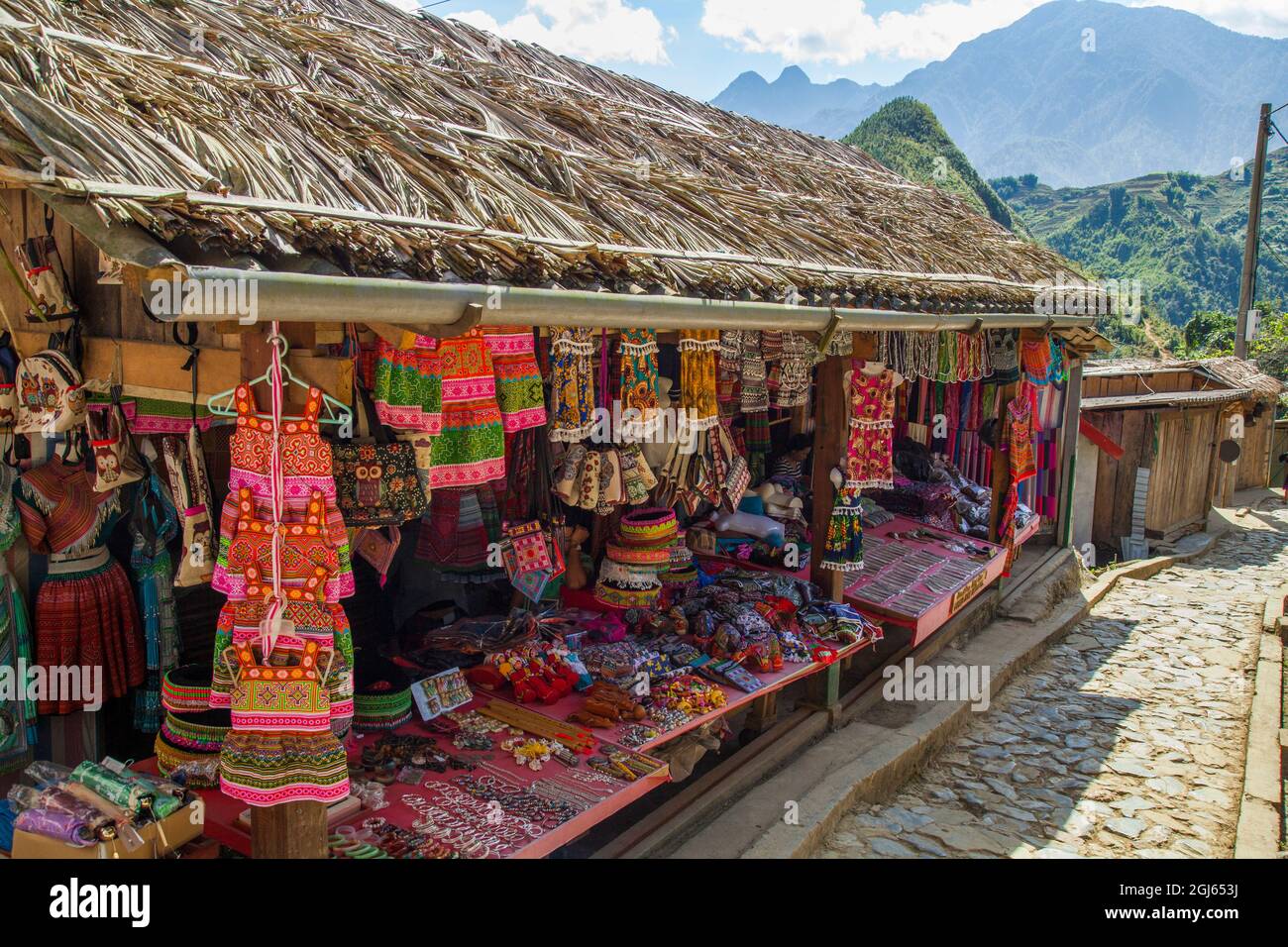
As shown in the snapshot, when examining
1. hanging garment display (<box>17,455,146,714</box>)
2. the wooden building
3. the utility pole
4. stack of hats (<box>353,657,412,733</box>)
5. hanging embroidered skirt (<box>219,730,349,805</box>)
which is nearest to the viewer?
hanging embroidered skirt (<box>219,730,349,805</box>)

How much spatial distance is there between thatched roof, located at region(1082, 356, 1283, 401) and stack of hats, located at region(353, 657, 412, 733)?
1523 centimetres

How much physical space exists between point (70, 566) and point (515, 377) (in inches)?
90.0

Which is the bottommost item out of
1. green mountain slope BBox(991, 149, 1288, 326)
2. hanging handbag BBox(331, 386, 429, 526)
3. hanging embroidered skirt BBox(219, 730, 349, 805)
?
hanging embroidered skirt BBox(219, 730, 349, 805)

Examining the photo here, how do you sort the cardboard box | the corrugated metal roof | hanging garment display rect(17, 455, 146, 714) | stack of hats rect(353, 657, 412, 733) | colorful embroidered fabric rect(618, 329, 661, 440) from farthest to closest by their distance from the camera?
the corrugated metal roof → colorful embroidered fabric rect(618, 329, 661, 440) → stack of hats rect(353, 657, 412, 733) → hanging garment display rect(17, 455, 146, 714) → the cardboard box

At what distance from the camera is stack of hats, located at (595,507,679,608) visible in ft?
22.3

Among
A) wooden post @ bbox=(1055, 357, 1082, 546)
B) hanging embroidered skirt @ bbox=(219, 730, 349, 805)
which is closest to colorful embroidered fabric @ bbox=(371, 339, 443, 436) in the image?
hanging embroidered skirt @ bbox=(219, 730, 349, 805)

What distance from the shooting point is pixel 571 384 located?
5.50 metres

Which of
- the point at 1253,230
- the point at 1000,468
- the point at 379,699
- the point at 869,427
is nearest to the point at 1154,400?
the point at 1000,468

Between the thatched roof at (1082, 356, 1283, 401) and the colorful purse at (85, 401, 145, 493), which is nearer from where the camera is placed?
the colorful purse at (85, 401, 145, 493)

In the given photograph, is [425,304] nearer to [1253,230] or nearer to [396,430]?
[396,430]

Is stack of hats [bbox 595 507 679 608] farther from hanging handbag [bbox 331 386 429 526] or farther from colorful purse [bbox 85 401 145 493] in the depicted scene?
colorful purse [bbox 85 401 145 493]

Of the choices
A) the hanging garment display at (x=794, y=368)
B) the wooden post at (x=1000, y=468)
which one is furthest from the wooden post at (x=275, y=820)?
the wooden post at (x=1000, y=468)

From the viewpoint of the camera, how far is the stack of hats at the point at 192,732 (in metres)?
4.25
